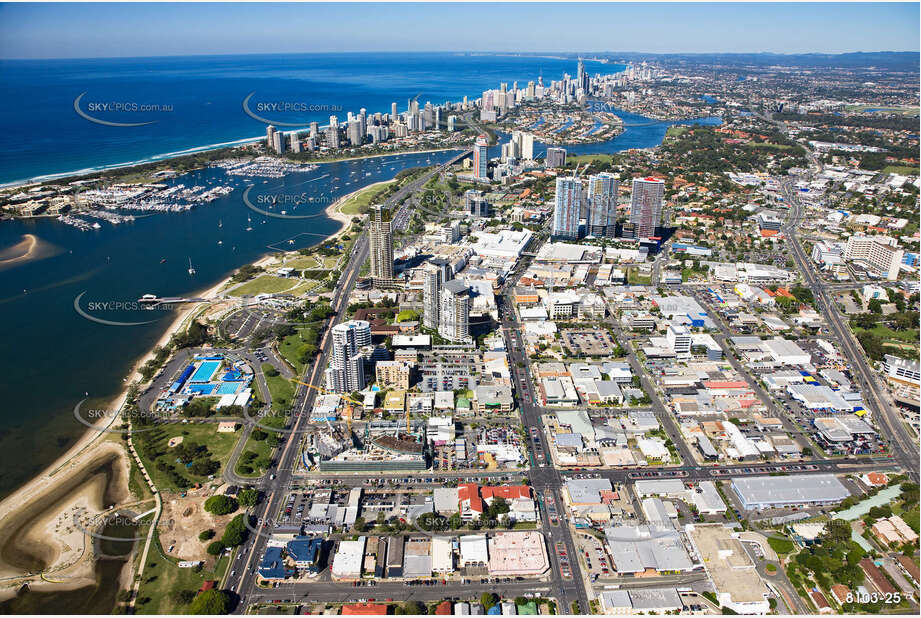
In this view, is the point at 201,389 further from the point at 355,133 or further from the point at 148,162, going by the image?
the point at 355,133

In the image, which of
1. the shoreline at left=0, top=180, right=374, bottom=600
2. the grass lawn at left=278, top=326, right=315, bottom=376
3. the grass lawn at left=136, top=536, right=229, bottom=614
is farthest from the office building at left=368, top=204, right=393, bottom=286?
the grass lawn at left=136, top=536, right=229, bottom=614

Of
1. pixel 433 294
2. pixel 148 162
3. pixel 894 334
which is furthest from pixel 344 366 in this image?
pixel 148 162

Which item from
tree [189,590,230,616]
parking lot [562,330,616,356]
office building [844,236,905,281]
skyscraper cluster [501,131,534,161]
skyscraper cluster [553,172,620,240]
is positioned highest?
skyscraper cluster [501,131,534,161]

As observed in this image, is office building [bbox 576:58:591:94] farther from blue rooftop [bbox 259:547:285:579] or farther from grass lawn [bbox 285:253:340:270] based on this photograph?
blue rooftop [bbox 259:547:285:579]

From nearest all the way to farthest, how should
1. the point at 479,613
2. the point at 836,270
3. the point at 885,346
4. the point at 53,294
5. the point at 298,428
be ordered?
the point at 479,613 < the point at 298,428 < the point at 885,346 < the point at 53,294 < the point at 836,270

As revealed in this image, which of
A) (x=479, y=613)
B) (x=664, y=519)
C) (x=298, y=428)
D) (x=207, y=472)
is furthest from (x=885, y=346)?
(x=207, y=472)

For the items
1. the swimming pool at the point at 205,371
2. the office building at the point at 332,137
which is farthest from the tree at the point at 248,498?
the office building at the point at 332,137

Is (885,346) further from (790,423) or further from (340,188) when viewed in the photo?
(340,188)
